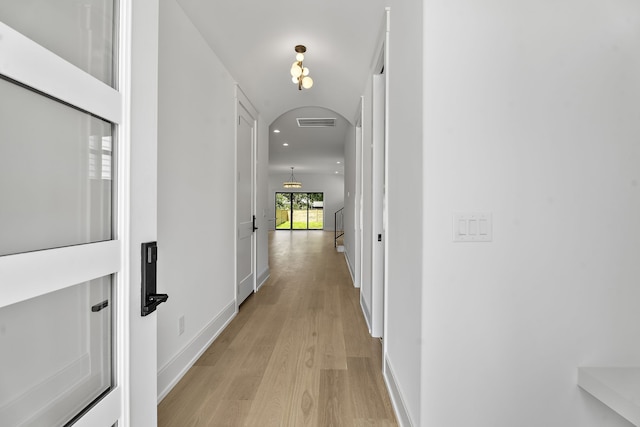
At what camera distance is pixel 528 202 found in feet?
4.48

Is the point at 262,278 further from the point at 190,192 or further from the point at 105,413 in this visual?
the point at 105,413

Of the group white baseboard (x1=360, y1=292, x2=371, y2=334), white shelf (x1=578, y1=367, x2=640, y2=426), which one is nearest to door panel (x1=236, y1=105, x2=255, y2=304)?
white baseboard (x1=360, y1=292, x2=371, y2=334)

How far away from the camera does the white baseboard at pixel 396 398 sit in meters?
1.64

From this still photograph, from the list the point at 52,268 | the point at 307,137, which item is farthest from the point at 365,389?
the point at 307,137

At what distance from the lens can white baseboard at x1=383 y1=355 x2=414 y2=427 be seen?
164cm

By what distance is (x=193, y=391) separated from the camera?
2.10m

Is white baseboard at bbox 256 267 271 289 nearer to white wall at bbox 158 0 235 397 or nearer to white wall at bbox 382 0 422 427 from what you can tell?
white wall at bbox 158 0 235 397

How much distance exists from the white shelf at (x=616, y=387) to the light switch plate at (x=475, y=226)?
652 mm

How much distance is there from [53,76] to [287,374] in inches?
84.4

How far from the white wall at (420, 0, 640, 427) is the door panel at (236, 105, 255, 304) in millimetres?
2712

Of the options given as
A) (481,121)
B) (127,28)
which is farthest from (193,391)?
(481,121)

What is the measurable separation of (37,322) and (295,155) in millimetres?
10551

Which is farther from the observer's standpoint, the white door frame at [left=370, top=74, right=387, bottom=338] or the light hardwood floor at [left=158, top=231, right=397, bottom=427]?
the white door frame at [left=370, top=74, right=387, bottom=338]

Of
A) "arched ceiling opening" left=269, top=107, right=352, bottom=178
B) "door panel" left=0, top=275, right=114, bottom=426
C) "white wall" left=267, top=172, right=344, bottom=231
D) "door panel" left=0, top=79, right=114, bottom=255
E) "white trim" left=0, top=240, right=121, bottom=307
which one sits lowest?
"door panel" left=0, top=275, right=114, bottom=426
